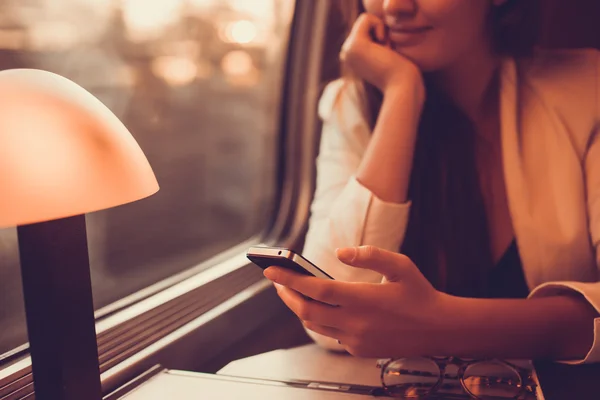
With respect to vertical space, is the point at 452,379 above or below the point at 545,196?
below

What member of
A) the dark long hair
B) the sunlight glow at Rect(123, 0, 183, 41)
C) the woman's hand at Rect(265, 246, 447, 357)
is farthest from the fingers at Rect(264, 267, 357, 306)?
the sunlight glow at Rect(123, 0, 183, 41)

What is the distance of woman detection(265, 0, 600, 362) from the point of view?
795 millimetres

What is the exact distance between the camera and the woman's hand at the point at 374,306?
2.03 ft

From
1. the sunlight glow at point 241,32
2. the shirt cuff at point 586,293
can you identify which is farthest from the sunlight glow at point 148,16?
the shirt cuff at point 586,293

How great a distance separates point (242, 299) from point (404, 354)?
2.28 feet

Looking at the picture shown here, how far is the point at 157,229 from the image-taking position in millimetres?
Result: 1389

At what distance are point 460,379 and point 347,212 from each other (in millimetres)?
356

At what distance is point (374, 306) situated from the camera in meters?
0.68

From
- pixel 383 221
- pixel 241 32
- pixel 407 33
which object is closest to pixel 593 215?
pixel 383 221

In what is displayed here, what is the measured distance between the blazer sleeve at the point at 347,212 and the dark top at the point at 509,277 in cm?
22

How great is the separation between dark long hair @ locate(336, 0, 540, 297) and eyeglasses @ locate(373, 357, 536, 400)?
1.01 ft

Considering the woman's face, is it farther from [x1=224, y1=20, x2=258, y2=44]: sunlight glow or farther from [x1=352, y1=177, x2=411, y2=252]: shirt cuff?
[x1=224, y1=20, x2=258, y2=44]: sunlight glow

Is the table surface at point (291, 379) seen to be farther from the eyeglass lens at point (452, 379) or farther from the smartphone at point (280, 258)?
the smartphone at point (280, 258)

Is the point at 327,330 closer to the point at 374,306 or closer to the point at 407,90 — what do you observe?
the point at 374,306
